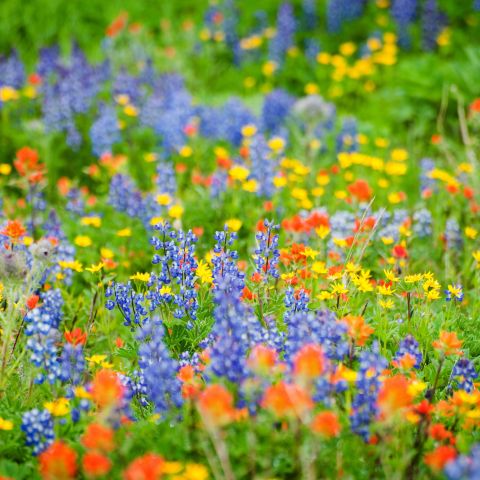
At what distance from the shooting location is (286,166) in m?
4.55

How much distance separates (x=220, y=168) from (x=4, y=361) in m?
2.41

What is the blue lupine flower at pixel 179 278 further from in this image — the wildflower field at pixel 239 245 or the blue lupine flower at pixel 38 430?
the blue lupine flower at pixel 38 430

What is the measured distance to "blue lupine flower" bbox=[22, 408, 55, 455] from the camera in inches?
73.7

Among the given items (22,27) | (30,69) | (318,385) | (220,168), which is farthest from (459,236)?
(22,27)

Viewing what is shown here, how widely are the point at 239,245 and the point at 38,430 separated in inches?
72.5

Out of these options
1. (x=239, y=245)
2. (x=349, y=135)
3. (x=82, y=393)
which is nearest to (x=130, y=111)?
(x=349, y=135)

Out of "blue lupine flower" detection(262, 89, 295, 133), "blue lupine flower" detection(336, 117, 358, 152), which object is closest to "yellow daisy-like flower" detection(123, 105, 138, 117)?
"blue lupine flower" detection(262, 89, 295, 133)

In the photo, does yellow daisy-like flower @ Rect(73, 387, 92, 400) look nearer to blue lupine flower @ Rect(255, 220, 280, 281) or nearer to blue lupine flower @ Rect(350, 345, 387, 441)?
blue lupine flower @ Rect(350, 345, 387, 441)

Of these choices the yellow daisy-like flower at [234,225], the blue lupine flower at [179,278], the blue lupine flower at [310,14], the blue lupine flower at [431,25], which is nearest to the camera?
the blue lupine flower at [179,278]

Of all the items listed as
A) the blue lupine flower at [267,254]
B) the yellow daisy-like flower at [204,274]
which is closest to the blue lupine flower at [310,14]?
the blue lupine flower at [267,254]

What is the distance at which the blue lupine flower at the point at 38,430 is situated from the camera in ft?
6.15

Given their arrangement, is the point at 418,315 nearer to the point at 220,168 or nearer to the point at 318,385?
the point at 318,385

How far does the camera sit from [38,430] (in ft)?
6.15

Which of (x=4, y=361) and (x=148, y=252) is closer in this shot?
(x=4, y=361)
